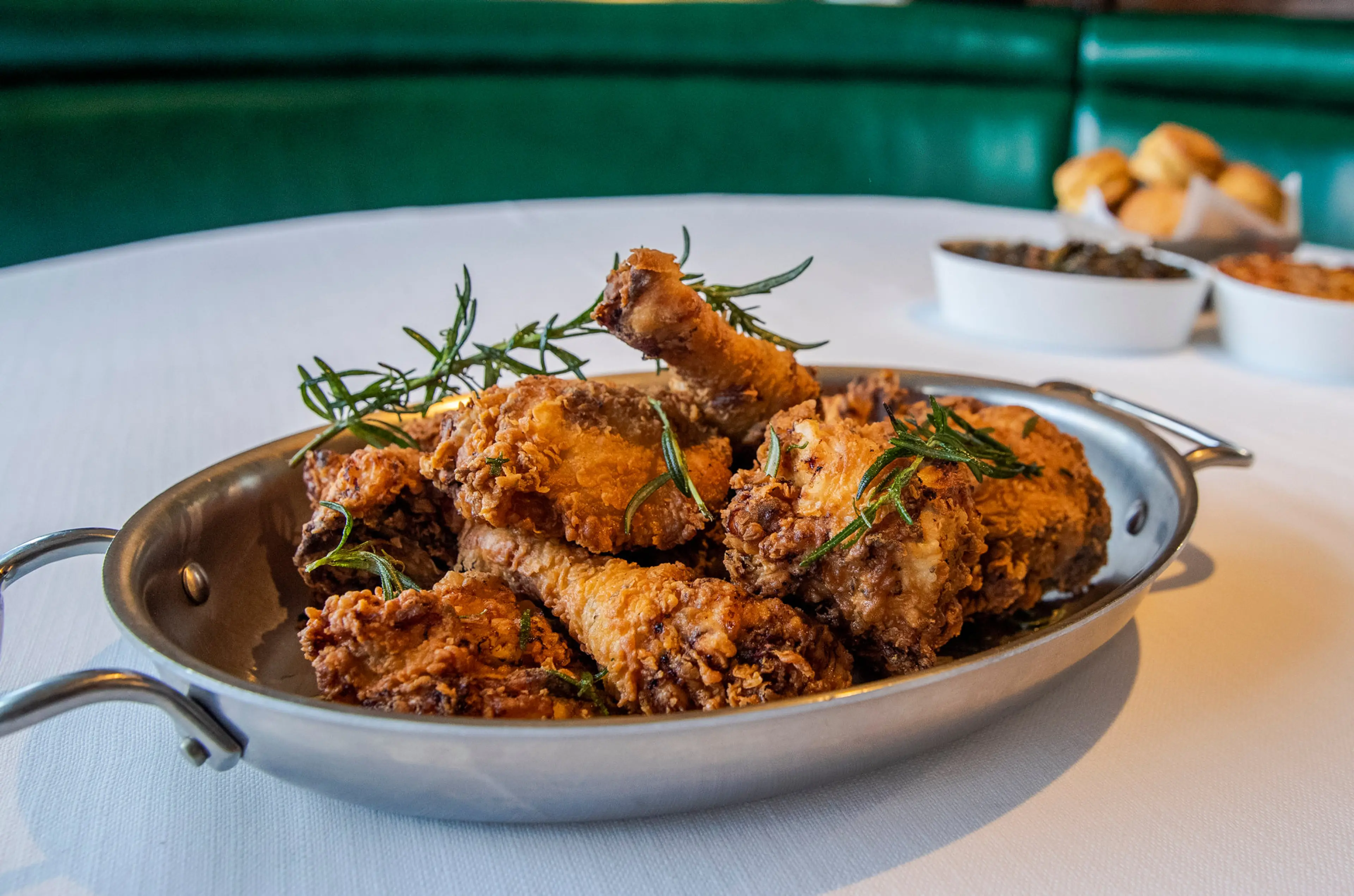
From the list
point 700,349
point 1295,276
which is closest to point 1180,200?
point 1295,276

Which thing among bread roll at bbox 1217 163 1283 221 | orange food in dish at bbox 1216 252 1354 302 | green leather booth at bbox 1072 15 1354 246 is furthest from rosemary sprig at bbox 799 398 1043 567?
green leather booth at bbox 1072 15 1354 246

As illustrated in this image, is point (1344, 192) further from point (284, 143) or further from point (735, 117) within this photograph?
point (284, 143)

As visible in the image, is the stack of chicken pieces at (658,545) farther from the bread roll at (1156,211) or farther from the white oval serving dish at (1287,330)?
the bread roll at (1156,211)

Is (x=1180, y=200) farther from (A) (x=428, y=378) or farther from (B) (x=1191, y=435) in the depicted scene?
(A) (x=428, y=378)

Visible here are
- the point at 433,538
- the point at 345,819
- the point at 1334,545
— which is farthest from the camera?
the point at 1334,545

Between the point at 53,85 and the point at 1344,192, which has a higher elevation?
the point at 53,85

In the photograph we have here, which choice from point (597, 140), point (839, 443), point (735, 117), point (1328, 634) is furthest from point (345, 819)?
point (735, 117)
